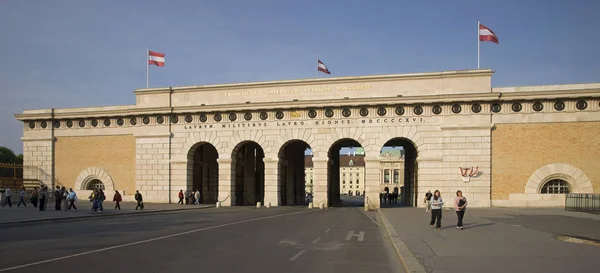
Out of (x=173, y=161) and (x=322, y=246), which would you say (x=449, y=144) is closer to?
(x=173, y=161)

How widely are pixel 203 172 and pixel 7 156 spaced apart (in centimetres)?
6683

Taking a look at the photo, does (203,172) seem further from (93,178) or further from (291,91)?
(291,91)

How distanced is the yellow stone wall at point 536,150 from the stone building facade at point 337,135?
8cm

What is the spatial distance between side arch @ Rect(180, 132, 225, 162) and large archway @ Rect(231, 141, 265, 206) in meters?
4.79

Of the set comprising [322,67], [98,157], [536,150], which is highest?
[322,67]

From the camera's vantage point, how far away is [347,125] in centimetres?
4753

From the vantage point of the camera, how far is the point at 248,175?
60.0 metres

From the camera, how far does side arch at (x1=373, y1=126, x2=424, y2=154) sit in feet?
150

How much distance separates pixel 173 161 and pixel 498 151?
2900cm

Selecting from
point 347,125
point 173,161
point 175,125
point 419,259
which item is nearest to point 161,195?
point 173,161

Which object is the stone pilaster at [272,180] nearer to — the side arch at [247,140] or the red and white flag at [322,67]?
the side arch at [247,140]

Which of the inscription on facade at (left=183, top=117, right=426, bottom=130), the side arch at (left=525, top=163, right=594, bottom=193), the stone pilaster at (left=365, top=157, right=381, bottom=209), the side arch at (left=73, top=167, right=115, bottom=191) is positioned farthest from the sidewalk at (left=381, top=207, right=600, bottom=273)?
the side arch at (left=73, top=167, right=115, bottom=191)

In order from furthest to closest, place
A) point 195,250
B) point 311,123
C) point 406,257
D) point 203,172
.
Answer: point 203,172, point 311,123, point 195,250, point 406,257

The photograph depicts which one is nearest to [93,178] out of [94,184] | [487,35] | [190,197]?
[94,184]
